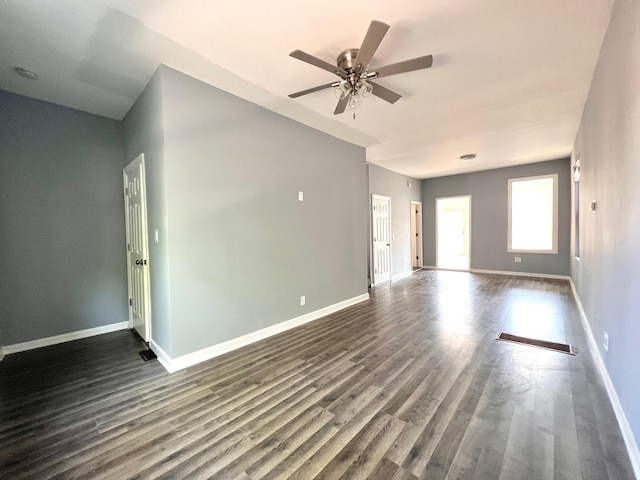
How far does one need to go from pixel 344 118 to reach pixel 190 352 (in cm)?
337

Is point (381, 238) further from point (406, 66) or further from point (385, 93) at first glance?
point (406, 66)

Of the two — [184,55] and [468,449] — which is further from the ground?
[184,55]

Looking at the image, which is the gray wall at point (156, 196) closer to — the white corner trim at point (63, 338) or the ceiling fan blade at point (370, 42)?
the white corner trim at point (63, 338)

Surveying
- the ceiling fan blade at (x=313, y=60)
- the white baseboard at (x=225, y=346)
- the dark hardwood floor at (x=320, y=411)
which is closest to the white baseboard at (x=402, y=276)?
the white baseboard at (x=225, y=346)

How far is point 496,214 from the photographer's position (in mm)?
7219

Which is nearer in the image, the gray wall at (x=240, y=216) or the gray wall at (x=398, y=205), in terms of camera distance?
the gray wall at (x=240, y=216)

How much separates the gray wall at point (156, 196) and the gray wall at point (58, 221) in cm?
93

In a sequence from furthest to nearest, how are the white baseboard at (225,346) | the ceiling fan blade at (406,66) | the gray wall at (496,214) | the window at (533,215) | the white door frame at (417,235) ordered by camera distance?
the white door frame at (417,235), the window at (533,215), the gray wall at (496,214), the white baseboard at (225,346), the ceiling fan blade at (406,66)

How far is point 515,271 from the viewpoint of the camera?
698 cm

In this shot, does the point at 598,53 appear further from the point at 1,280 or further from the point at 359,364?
the point at 1,280

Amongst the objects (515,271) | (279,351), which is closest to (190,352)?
(279,351)

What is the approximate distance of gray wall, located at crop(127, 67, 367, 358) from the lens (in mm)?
2498

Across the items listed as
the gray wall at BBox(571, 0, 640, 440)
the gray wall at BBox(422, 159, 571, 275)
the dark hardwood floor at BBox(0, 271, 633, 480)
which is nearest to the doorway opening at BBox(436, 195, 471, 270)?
the gray wall at BBox(422, 159, 571, 275)

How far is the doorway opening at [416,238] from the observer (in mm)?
8430
